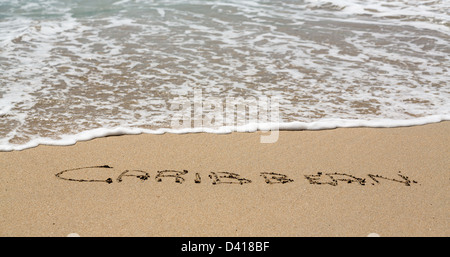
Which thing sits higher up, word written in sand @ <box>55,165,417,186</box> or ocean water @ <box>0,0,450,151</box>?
ocean water @ <box>0,0,450,151</box>

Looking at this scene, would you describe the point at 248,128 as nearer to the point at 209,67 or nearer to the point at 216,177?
the point at 216,177

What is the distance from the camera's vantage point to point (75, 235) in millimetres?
2168

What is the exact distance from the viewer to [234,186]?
263 cm

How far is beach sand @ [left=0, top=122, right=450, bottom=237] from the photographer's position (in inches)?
89.2

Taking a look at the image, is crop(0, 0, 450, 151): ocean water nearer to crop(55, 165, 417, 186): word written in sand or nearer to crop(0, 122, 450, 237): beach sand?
crop(0, 122, 450, 237): beach sand

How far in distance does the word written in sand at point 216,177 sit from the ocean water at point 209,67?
49 centimetres

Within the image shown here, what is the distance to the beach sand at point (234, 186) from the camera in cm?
227

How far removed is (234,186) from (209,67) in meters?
2.45

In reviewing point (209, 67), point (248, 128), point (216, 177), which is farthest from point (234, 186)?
point (209, 67)

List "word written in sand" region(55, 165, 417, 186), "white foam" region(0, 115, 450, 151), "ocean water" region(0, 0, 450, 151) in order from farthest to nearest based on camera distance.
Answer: "ocean water" region(0, 0, 450, 151) → "white foam" region(0, 115, 450, 151) → "word written in sand" region(55, 165, 417, 186)

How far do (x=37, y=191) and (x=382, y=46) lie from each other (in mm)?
4970

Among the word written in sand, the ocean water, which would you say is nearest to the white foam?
the ocean water

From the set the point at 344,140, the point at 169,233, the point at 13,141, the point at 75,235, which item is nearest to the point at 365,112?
the point at 344,140
